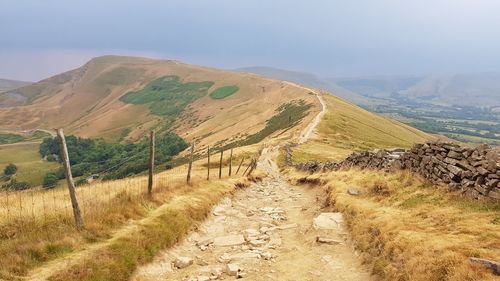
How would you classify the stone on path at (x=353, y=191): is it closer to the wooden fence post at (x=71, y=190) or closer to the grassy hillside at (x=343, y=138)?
the wooden fence post at (x=71, y=190)

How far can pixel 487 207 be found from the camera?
1409 centimetres

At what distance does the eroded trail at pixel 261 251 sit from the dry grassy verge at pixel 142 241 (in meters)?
0.43

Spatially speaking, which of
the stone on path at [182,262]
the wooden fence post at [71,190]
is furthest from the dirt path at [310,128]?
the wooden fence post at [71,190]

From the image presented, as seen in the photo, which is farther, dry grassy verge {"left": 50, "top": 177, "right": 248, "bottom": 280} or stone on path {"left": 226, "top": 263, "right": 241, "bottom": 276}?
stone on path {"left": 226, "top": 263, "right": 241, "bottom": 276}

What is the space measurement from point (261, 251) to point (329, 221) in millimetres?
4342

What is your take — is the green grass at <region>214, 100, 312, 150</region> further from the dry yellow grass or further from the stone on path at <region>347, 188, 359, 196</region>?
the dry yellow grass

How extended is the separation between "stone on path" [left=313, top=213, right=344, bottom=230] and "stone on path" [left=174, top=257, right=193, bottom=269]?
628cm

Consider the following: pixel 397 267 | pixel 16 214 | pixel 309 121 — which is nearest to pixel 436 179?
pixel 397 267

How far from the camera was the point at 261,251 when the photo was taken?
52.0 ft

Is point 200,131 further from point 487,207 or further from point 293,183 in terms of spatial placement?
point 487,207

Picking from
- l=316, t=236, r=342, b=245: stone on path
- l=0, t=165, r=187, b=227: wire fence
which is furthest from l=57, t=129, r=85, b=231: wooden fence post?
l=316, t=236, r=342, b=245: stone on path

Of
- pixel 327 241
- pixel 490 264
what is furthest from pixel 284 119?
pixel 490 264

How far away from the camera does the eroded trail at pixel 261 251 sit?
13.4 meters

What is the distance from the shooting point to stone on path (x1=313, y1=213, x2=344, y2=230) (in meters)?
18.0
